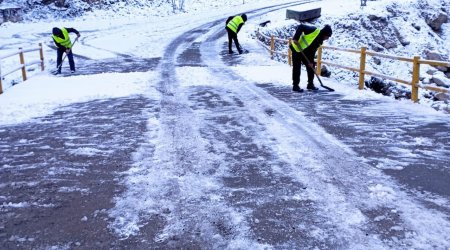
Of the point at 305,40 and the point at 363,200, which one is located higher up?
the point at 305,40

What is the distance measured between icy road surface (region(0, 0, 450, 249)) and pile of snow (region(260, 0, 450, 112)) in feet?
53.6

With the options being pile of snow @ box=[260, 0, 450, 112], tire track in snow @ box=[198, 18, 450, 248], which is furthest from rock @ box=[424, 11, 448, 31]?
tire track in snow @ box=[198, 18, 450, 248]

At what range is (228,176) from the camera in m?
4.88

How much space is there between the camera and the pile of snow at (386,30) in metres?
25.1

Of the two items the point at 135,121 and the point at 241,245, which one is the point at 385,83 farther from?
the point at 241,245

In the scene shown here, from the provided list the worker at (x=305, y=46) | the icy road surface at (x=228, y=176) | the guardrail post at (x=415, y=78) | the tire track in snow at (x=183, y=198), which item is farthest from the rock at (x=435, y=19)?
the tire track in snow at (x=183, y=198)

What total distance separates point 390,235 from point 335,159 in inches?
74.0

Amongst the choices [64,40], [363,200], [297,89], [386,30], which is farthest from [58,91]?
[386,30]

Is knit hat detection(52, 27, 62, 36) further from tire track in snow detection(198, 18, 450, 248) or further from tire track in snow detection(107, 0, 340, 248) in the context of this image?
tire track in snow detection(198, 18, 450, 248)

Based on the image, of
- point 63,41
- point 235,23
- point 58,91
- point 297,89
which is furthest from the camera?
point 235,23

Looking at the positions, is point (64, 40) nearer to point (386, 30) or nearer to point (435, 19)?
point (386, 30)

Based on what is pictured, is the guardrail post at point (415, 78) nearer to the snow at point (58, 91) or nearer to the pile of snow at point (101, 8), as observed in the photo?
the snow at point (58, 91)

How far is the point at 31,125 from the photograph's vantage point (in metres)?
7.48

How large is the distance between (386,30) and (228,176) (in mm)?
26557
